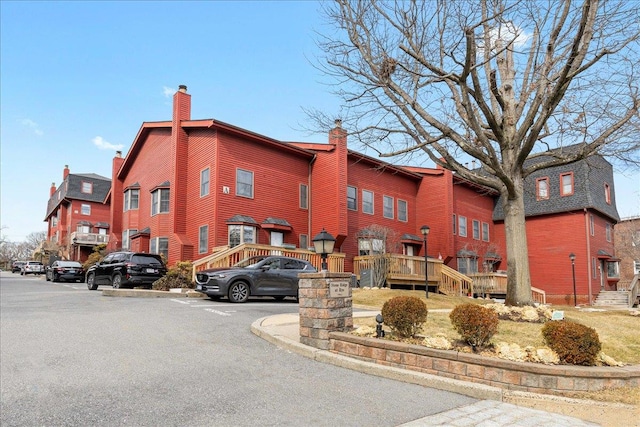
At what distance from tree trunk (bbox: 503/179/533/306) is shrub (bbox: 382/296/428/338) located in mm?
4277

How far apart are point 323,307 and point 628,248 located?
45871mm

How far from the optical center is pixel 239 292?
1466 cm

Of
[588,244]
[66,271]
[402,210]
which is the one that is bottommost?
[66,271]

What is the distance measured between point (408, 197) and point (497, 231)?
1079cm

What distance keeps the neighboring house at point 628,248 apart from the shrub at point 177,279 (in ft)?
127

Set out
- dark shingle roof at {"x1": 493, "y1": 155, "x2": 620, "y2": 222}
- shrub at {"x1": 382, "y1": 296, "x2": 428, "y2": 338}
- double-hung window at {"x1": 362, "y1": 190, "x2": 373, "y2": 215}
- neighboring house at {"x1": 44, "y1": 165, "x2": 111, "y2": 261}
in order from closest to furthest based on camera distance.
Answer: shrub at {"x1": 382, "y1": 296, "x2": 428, "y2": 338}
double-hung window at {"x1": 362, "y1": 190, "x2": 373, "y2": 215}
dark shingle roof at {"x1": 493, "y1": 155, "x2": 620, "y2": 222}
neighboring house at {"x1": 44, "y1": 165, "x2": 111, "y2": 261}

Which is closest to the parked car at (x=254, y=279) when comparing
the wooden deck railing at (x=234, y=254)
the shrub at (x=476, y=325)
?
the wooden deck railing at (x=234, y=254)

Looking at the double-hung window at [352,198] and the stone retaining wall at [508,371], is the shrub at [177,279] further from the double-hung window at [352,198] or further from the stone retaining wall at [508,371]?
the stone retaining wall at [508,371]

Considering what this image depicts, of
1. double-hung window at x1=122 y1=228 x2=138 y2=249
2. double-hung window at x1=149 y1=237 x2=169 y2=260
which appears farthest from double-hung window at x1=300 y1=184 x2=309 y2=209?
double-hung window at x1=122 y1=228 x2=138 y2=249

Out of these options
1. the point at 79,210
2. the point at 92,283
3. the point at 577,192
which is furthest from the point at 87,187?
the point at 577,192

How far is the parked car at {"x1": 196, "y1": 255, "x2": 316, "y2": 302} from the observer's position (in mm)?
14383

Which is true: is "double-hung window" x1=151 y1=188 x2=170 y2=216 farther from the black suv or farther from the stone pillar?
the stone pillar

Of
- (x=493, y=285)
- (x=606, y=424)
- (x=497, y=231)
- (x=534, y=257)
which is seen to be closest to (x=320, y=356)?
(x=606, y=424)

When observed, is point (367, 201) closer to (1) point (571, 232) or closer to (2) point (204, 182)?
(2) point (204, 182)
